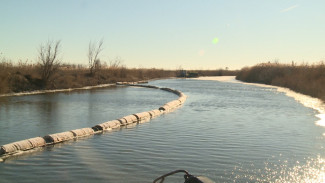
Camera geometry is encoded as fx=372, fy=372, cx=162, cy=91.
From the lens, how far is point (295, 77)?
4053 cm

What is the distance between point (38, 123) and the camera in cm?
1377

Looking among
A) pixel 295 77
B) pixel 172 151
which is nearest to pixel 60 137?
pixel 172 151

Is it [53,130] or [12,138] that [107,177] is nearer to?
[12,138]

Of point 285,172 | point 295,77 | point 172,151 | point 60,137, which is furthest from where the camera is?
point 295,77

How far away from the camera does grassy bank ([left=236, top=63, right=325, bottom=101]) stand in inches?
1160

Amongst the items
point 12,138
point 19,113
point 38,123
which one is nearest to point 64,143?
point 12,138

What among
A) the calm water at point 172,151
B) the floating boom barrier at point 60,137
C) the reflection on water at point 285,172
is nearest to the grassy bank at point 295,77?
the calm water at point 172,151

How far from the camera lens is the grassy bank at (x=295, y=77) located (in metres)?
29.5

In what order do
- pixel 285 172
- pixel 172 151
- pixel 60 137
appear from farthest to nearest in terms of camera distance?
pixel 60 137 → pixel 172 151 → pixel 285 172

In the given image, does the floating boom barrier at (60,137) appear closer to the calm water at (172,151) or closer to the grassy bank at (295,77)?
the calm water at (172,151)

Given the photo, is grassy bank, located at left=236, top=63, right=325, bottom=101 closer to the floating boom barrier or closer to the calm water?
the calm water

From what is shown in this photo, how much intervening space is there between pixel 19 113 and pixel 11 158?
8633mm

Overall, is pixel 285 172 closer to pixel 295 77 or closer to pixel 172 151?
pixel 172 151

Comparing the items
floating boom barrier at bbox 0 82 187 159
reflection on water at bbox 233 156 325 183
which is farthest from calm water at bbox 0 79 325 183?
floating boom barrier at bbox 0 82 187 159
